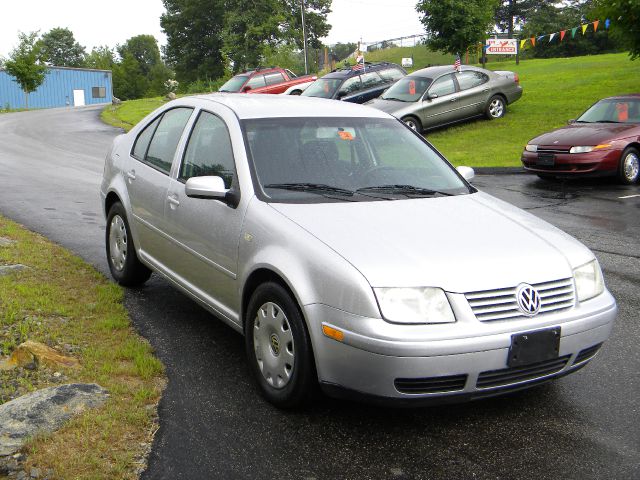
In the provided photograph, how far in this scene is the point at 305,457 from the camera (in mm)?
3529

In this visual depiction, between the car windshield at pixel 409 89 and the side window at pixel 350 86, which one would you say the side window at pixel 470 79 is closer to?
the car windshield at pixel 409 89

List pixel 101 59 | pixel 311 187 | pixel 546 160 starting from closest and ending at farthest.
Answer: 1. pixel 311 187
2. pixel 546 160
3. pixel 101 59

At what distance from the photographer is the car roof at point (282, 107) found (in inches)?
200

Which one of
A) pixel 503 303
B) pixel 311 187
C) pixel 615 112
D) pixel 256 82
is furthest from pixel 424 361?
pixel 256 82

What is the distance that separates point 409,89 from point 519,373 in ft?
53.8

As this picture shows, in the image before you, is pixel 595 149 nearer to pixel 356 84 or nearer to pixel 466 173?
pixel 466 173

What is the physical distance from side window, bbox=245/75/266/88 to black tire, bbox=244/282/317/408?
23.5 m

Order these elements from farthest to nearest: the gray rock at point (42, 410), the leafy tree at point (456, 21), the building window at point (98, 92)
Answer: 1. the building window at point (98, 92)
2. the leafy tree at point (456, 21)
3. the gray rock at point (42, 410)

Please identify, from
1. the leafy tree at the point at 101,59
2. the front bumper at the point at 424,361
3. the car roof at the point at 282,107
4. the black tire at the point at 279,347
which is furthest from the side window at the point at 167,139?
the leafy tree at the point at 101,59

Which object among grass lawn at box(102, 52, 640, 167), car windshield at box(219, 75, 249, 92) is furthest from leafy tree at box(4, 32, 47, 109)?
car windshield at box(219, 75, 249, 92)

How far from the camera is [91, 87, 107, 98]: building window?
8057cm

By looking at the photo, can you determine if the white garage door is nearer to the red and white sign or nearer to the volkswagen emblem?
the red and white sign

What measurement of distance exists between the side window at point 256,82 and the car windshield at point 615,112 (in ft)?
49.9

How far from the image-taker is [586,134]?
13.0 m
